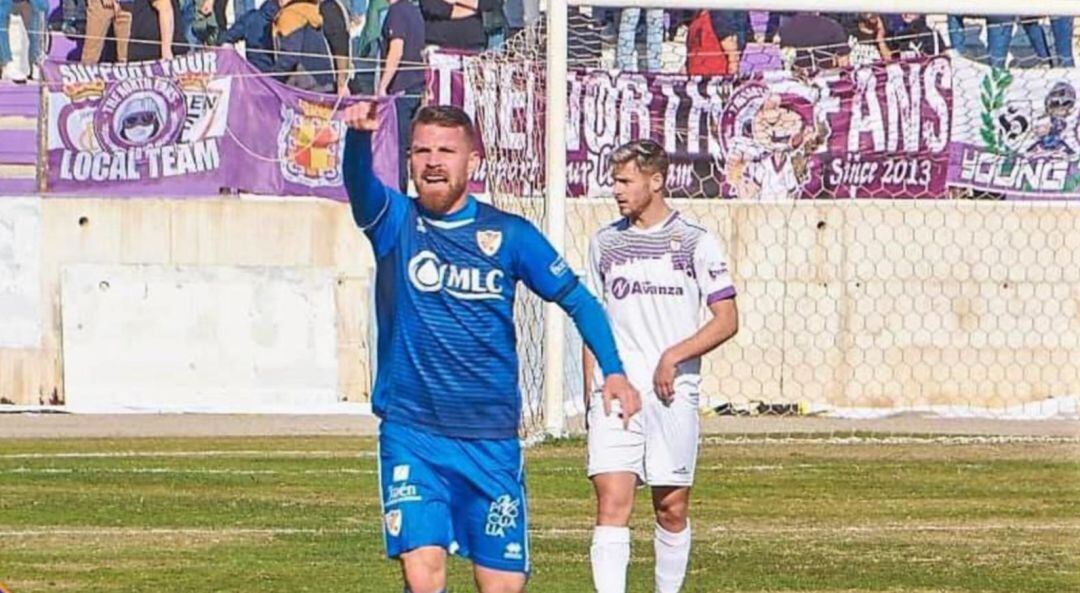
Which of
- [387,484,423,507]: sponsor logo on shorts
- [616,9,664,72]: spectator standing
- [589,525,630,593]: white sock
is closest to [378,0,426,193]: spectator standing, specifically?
[616,9,664,72]: spectator standing

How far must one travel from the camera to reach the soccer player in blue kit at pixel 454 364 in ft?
25.9

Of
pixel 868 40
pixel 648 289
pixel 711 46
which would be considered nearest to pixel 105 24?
pixel 711 46

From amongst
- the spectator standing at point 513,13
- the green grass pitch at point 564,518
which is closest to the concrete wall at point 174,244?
the spectator standing at point 513,13

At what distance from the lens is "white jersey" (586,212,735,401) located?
10414mm

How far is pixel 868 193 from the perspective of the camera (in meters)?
23.9

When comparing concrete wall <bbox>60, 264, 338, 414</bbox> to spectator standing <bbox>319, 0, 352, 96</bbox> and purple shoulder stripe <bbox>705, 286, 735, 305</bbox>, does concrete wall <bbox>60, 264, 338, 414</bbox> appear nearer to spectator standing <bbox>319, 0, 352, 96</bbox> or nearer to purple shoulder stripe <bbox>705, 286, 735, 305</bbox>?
spectator standing <bbox>319, 0, 352, 96</bbox>

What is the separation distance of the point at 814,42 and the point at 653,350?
14019 millimetres

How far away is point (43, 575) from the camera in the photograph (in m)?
11.5

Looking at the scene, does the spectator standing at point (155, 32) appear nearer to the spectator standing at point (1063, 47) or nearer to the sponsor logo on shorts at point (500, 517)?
the spectator standing at point (1063, 47)

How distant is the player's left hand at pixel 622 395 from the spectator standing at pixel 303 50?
16441mm

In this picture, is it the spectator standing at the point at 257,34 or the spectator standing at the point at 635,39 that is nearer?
the spectator standing at the point at 635,39

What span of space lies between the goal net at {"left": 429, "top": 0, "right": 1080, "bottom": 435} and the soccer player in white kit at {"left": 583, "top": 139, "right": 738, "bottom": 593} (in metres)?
12.3

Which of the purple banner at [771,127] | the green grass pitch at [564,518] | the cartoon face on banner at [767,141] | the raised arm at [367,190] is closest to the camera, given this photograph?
the raised arm at [367,190]

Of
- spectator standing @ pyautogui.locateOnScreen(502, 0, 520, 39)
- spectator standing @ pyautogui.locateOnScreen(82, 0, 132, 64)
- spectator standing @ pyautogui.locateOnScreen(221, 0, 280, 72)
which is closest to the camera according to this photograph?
spectator standing @ pyautogui.locateOnScreen(82, 0, 132, 64)
